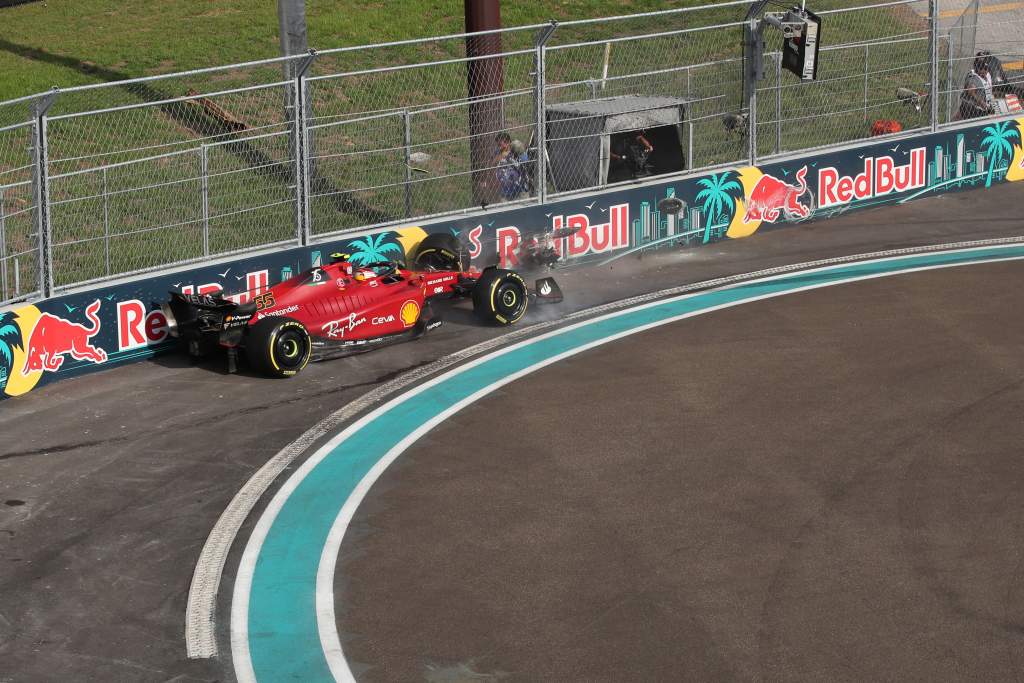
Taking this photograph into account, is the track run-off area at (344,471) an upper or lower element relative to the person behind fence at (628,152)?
lower

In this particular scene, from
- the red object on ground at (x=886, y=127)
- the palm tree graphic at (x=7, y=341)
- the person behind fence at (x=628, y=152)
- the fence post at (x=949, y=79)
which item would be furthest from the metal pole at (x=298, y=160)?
the fence post at (x=949, y=79)

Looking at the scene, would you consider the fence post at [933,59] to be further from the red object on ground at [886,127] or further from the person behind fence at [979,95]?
the person behind fence at [979,95]

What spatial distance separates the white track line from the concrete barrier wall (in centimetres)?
169

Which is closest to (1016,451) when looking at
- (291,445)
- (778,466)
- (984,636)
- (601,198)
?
(778,466)

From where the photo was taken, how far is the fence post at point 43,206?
13.5 meters

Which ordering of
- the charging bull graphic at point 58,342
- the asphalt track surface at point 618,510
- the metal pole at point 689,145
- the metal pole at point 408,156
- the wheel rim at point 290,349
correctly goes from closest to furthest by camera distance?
the asphalt track surface at point 618,510 < the charging bull graphic at point 58,342 < the wheel rim at point 290,349 < the metal pole at point 408,156 < the metal pole at point 689,145

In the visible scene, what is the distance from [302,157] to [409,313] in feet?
7.11

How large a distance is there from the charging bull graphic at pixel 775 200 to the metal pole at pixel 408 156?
15.8ft

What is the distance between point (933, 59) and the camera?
2053cm

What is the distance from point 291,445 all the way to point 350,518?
1770mm

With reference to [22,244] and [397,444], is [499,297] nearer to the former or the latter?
[397,444]

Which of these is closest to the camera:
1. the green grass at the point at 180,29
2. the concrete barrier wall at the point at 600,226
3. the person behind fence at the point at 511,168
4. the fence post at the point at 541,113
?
the concrete barrier wall at the point at 600,226

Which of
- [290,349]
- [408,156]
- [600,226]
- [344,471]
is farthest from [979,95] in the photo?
[344,471]

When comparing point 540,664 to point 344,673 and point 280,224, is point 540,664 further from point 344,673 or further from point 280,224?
point 280,224
